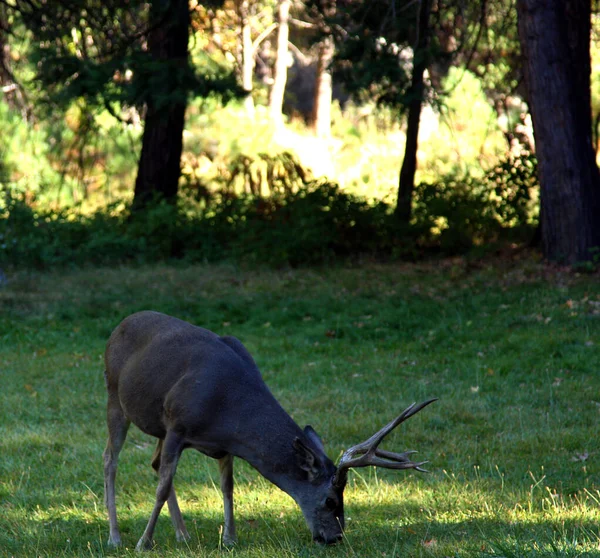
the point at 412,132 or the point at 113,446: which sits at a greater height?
the point at 412,132

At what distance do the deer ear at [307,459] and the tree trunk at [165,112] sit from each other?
10748 mm

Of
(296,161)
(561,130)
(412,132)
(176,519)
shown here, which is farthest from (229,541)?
(296,161)

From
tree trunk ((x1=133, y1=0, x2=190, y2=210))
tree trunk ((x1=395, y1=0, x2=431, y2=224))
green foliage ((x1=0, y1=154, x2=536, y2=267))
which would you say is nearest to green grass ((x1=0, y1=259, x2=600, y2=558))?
green foliage ((x1=0, y1=154, x2=536, y2=267))

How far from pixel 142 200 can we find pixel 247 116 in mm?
9299

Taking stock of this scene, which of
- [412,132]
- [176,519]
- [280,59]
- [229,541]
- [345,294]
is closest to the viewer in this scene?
[229,541]

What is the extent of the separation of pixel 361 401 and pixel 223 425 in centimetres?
380

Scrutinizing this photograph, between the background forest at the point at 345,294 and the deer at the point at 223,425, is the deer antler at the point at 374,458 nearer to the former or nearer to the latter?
the deer at the point at 223,425

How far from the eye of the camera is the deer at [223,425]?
4.74 meters

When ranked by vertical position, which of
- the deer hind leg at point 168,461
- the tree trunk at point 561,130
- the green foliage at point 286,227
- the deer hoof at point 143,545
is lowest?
the deer hoof at point 143,545

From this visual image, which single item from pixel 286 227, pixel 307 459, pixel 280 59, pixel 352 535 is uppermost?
pixel 280 59

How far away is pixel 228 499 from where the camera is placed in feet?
17.5

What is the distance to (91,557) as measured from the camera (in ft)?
16.6

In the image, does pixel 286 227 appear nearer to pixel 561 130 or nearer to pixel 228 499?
pixel 561 130

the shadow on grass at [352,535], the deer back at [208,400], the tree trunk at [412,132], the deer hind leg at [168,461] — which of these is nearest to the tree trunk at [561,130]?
the tree trunk at [412,132]
